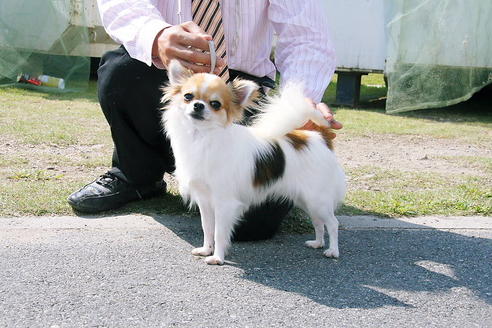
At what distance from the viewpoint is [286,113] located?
2.87 meters

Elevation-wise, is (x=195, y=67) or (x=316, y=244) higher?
(x=195, y=67)

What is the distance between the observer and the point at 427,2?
23.5ft

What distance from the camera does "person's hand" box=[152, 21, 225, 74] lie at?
2680 millimetres

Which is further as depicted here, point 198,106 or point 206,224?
point 206,224

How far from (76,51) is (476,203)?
566 centimetres

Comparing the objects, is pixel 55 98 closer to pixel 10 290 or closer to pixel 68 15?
pixel 68 15

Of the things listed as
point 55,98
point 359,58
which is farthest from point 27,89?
point 359,58

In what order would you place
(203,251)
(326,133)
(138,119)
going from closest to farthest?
(203,251) → (326,133) → (138,119)

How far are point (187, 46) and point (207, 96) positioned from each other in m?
0.27

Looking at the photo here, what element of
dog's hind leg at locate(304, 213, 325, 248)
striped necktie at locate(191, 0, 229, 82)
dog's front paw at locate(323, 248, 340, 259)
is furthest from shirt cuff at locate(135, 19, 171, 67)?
dog's front paw at locate(323, 248, 340, 259)

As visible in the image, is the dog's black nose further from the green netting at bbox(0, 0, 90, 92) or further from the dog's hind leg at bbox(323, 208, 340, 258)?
the green netting at bbox(0, 0, 90, 92)

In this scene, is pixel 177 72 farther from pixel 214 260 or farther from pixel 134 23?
pixel 214 260

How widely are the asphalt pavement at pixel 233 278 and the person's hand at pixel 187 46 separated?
0.84 meters

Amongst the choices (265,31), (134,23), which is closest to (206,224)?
(134,23)
